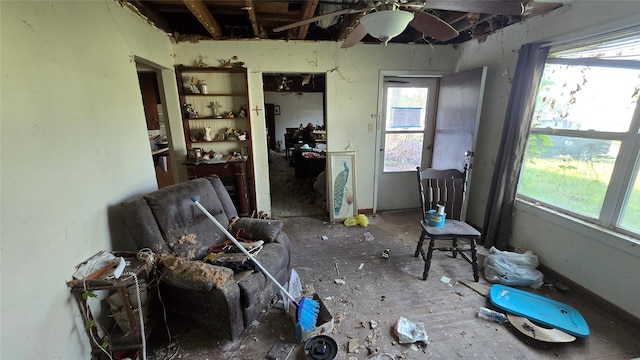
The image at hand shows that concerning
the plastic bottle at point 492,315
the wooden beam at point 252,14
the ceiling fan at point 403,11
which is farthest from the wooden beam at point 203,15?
the plastic bottle at point 492,315

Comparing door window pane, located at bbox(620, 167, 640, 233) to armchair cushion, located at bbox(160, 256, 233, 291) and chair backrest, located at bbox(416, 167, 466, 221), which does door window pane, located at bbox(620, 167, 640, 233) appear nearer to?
chair backrest, located at bbox(416, 167, 466, 221)

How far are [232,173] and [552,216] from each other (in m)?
3.28

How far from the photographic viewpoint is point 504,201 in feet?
8.44

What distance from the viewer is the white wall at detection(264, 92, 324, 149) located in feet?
30.8

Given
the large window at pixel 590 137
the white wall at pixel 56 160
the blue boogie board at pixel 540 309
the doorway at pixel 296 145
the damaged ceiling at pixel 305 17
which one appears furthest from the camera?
the doorway at pixel 296 145

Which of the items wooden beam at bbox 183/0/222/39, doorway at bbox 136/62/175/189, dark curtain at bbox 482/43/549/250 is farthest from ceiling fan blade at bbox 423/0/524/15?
doorway at bbox 136/62/175/189

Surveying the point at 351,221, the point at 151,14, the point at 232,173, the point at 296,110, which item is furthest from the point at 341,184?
the point at 296,110

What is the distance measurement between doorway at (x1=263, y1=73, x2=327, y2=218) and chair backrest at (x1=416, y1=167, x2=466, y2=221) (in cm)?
168

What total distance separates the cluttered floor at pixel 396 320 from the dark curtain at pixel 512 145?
0.88 ft

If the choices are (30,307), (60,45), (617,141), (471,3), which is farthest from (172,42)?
(617,141)

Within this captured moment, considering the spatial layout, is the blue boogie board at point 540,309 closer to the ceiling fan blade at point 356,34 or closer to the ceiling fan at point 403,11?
the ceiling fan at point 403,11

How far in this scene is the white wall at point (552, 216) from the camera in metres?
1.77

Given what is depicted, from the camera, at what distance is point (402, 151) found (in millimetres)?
3695

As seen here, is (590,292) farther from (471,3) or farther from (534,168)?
(471,3)
